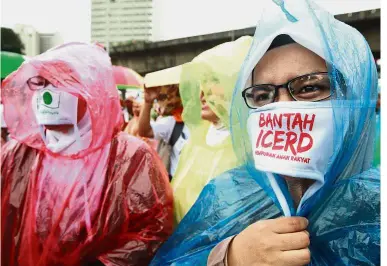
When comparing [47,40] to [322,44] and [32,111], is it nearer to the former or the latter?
[32,111]

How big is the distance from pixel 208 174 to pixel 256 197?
78 cm

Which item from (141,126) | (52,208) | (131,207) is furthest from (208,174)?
(141,126)

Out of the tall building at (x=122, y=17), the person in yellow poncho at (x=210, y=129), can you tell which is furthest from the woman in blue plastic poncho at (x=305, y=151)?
the tall building at (x=122, y=17)

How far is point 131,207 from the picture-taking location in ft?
5.46

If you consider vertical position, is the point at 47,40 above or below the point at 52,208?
above

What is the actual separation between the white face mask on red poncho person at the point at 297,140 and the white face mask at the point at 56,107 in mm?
1040

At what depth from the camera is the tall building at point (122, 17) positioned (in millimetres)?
2481

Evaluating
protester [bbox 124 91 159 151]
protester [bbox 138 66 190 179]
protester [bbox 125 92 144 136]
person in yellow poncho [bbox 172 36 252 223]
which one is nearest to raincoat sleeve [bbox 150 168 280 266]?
person in yellow poncho [bbox 172 36 252 223]

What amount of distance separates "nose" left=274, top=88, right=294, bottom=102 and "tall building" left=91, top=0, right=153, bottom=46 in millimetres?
1320

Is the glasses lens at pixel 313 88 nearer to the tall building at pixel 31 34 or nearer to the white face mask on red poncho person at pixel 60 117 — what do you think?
the white face mask on red poncho person at pixel 60 117

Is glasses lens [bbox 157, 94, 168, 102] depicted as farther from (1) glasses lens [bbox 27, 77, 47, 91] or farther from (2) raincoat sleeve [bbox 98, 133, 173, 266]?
(2) raincoat sleeve [bbox 98, 133, 173, 266]

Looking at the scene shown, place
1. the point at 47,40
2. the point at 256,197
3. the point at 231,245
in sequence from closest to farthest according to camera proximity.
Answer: the point at 231,245 < the point at 256,197 < the point at 47,40

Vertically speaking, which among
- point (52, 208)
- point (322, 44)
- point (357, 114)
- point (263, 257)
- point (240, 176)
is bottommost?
point (52, 208)

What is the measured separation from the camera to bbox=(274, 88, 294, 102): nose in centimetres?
110
